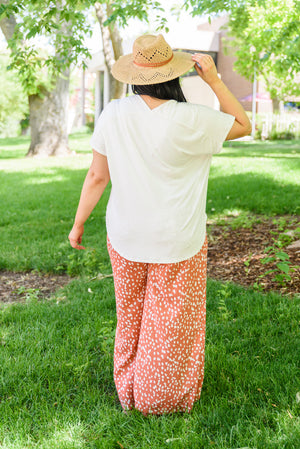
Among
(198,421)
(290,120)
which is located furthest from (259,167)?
(290,120)

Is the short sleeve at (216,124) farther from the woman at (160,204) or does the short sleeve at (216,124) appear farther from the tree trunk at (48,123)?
the tree trunk at (48,123)

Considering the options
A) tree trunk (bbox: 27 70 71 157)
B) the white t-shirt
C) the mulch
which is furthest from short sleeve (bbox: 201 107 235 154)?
tree trunk (bbox: 27 70 71 157)

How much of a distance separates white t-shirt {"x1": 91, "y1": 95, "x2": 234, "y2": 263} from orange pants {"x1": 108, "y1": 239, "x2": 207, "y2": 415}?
10cm

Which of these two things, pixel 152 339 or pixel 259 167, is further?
pixel 259 167

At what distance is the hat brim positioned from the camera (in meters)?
2.27

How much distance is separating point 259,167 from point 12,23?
7.01 m

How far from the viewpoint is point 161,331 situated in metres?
2.46

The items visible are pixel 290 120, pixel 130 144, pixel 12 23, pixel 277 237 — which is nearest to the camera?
pixel 130 144

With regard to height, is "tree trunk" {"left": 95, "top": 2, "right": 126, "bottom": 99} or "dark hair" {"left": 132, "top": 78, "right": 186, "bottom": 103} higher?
"dark hair" {"left": 132, "top": 78, "right": 186, "bottom": 103}

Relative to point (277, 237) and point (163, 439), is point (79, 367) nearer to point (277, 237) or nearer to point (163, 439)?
point (163, 439)

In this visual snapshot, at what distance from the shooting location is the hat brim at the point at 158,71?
2.27 m

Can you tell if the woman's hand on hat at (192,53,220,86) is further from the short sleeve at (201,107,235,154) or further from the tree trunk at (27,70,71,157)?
the tree trunk at (27,70,71,157)

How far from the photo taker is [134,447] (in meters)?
2.40

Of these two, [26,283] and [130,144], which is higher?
[130,144]
